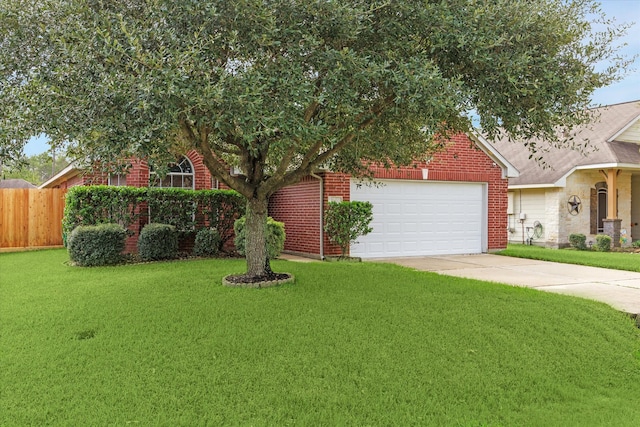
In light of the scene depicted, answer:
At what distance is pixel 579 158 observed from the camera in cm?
1705

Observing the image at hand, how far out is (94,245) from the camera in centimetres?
995

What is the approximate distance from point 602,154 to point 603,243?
288cm

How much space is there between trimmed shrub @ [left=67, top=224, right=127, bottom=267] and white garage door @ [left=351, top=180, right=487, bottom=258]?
5.59 meters

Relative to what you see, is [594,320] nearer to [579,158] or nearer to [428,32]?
[428,32]

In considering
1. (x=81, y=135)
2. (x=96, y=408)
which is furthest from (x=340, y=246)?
(x=96, y=408)

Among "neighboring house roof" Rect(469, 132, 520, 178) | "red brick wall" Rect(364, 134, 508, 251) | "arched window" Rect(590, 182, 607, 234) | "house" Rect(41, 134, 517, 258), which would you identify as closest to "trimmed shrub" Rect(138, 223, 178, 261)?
"house" Rect(41, 134, 517, 258)

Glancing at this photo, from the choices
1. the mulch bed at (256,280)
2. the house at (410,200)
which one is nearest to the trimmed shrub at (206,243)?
the house at (410,200)

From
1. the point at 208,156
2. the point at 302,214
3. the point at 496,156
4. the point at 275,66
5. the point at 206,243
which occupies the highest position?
the point at 496,156

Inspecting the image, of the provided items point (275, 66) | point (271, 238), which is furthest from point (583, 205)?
point (275, 66)

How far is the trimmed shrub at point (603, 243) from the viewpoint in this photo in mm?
16094

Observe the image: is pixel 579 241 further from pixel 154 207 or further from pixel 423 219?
pixel 154 207

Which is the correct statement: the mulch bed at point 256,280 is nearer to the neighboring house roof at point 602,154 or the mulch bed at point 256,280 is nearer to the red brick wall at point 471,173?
the red brick wall at point 471,173

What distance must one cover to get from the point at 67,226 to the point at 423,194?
28.8ft

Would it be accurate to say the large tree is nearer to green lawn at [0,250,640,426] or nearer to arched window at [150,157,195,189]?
green lawn at [0,250,640,426]
